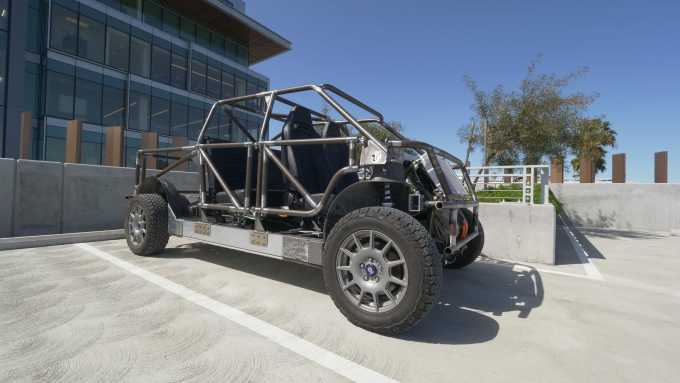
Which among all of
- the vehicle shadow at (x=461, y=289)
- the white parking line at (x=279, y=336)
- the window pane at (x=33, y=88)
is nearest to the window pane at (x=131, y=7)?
the window pane at (x=33, y=88)

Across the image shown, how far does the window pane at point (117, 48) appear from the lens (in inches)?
827

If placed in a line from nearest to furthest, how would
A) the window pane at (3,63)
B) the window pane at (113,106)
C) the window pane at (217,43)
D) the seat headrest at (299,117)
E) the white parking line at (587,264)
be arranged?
the seat headrest at (299,117)
the white parking line at (587,264)
the window pane at (3,63)
the window pane at (113,106)
the window pane at (217,43)

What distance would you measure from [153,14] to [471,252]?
2791 centimetres

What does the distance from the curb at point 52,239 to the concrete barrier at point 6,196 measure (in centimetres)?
69

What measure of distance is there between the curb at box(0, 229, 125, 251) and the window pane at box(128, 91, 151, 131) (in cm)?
1966

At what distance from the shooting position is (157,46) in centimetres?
2345

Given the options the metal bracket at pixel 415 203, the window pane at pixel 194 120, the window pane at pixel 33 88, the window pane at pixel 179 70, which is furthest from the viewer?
the window pane at pixel 194 120

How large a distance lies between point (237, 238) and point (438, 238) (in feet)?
6.84

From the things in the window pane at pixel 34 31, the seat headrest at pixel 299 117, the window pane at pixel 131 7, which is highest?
the window pane at pixel 131 7

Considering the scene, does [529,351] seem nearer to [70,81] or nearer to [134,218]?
[134,218]

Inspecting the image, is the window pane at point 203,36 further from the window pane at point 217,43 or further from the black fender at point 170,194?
the black fender at point 170,194

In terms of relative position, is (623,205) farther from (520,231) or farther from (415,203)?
(415,203)

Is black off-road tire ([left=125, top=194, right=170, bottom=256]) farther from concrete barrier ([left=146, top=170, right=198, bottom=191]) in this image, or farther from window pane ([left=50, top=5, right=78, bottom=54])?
window pane ([left=50, top=5, right=78, bottom=54])

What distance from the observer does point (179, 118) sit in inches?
982
